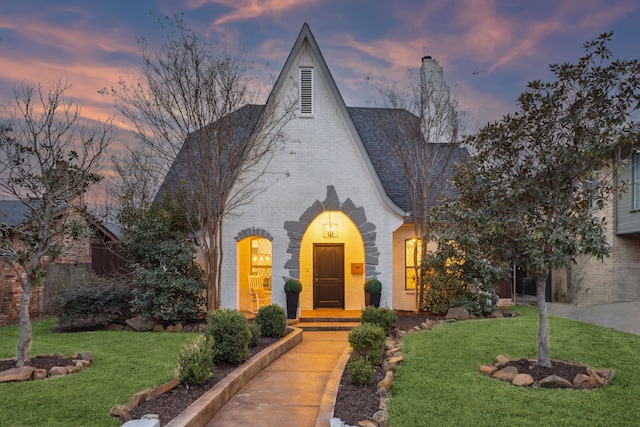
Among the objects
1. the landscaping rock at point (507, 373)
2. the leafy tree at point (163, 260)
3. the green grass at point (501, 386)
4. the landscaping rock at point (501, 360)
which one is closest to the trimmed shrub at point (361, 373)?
the green grass at point (501, 386)

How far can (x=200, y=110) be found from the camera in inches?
468

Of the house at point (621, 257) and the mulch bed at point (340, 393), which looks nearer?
the mulch bed at point (340, 393)

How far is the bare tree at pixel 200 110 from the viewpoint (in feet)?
39.0

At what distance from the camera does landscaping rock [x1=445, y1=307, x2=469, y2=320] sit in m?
12.8

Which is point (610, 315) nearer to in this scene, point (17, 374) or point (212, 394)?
point (212, 394)

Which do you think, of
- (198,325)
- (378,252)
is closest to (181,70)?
(198,325)

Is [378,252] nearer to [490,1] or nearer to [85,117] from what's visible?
[490,1]

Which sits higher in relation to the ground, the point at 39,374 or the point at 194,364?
the point at 194,364

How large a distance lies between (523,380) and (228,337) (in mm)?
A: 4364

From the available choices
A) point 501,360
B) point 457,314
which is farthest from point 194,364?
point 457,314

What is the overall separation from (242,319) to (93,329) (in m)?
5.94

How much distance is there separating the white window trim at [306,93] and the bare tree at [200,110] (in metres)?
1.56

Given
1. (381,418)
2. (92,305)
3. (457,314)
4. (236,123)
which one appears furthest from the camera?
(457,314)

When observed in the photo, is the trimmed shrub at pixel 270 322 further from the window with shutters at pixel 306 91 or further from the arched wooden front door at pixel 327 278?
the window with shutters at pixel 306 91
